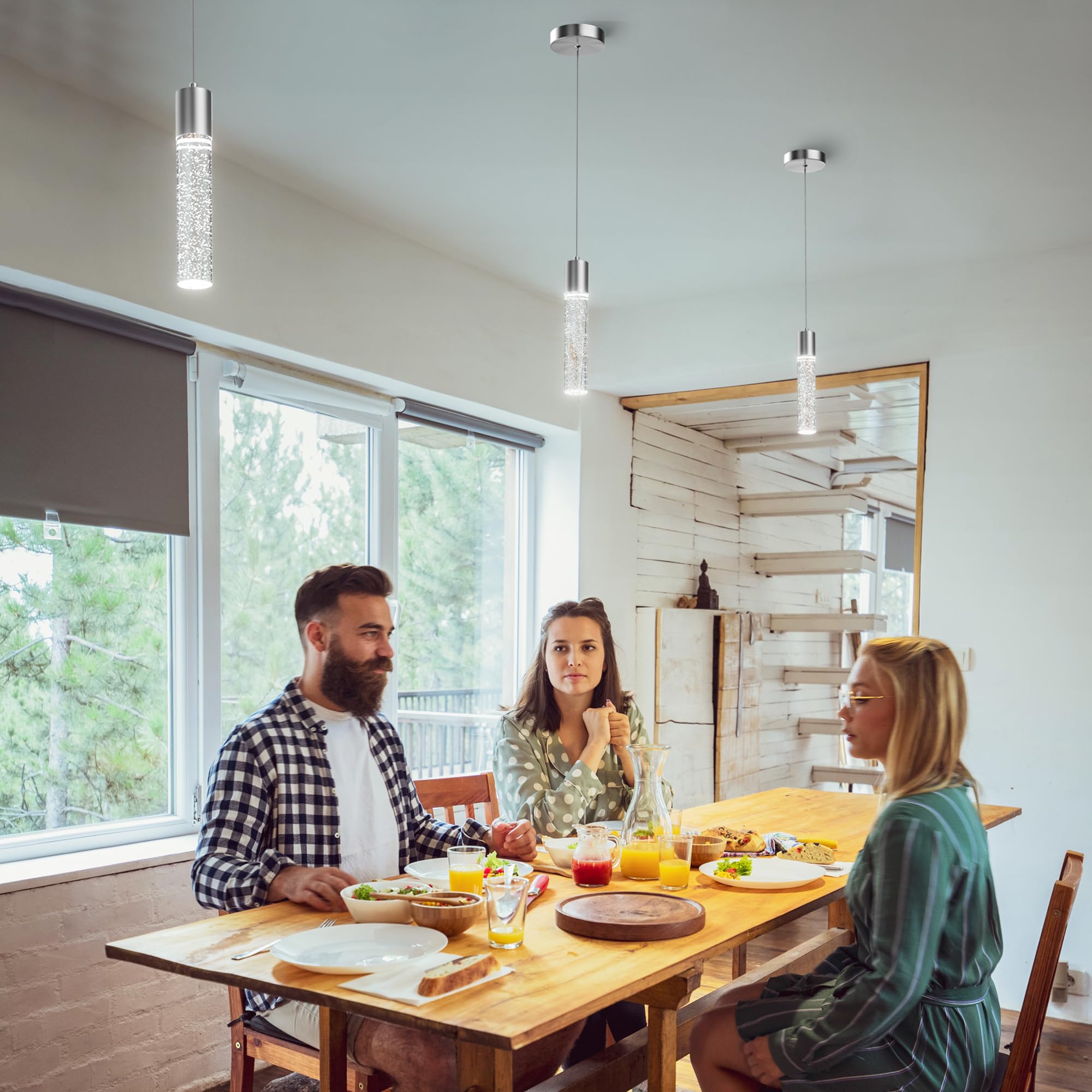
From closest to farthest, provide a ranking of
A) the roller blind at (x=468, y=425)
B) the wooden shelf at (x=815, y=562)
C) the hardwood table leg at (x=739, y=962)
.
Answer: the hardwood table leg at (x=739, y=962)
the roller blind at (x=468, y=425)
the wooden shelf at (x=815, y=562)

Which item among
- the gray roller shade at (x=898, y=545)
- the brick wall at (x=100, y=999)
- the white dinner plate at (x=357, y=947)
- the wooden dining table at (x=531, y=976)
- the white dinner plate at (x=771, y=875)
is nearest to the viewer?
the wooden dining table at (x=531, y=976)

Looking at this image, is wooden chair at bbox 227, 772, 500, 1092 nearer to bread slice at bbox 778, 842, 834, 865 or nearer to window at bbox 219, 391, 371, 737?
bread slice at bbox 778, 842, 834, 865

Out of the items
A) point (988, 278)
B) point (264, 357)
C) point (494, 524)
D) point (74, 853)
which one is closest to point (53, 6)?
point (264, 357)

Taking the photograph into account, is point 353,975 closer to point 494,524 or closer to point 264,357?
point 264,357

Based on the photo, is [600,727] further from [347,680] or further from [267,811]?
[267,811]

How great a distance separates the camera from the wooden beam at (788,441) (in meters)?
5.54

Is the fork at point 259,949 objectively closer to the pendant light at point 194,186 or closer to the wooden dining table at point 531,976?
the wooden dining table at point 531,976

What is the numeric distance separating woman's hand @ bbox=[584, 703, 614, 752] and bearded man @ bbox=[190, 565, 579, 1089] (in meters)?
0.46

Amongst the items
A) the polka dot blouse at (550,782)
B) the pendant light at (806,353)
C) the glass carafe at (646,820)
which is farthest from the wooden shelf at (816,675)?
the glass carafe at (646,820)

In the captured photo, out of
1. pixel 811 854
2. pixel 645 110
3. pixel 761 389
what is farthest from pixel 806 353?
pixel 811 854

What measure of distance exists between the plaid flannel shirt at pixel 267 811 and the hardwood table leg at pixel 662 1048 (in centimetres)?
66

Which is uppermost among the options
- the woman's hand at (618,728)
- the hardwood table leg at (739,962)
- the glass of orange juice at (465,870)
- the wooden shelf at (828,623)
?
the wooden shelf at (828,623)

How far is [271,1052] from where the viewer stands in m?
2.05

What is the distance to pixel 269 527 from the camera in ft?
11.5
